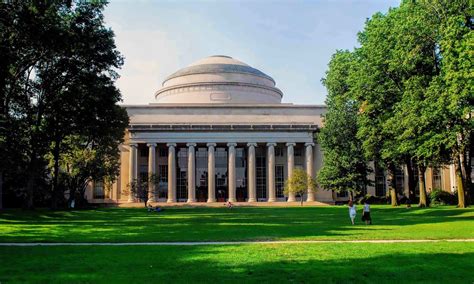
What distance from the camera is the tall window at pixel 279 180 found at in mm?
82688

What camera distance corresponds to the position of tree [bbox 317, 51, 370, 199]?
55.0 m

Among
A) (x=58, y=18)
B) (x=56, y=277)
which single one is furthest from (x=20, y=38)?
(x=56, y=277)

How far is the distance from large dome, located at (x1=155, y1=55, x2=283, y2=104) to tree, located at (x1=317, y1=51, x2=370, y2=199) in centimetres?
3429

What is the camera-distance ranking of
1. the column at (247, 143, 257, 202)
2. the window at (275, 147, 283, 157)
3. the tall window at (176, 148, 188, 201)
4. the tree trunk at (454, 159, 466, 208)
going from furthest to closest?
1. the window at (275, 147, 283, 157)
2. the tall window at (176, 148, 188, 201)
3. the column at (247, 143, 257, 202)
4. the tree trunk at (454, 159, 466, 208)

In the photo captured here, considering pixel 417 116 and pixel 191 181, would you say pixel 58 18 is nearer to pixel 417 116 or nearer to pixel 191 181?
pixel 417 116

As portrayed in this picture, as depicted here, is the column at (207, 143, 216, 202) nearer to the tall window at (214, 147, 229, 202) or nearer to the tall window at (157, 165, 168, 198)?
the tall window at (214, 147, 229, 202)

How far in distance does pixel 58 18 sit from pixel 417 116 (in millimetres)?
26116

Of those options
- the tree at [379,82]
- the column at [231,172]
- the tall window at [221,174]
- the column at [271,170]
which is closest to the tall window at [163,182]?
the tall window at [221,174]

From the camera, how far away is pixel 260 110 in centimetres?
8638

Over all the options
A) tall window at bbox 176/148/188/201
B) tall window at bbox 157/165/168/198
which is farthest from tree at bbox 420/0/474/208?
tall window at bbox 157/165/168/198

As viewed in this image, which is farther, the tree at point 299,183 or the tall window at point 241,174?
the tall window at point 241,174

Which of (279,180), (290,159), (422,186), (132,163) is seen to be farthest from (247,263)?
(279,180)

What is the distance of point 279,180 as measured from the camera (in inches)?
3285

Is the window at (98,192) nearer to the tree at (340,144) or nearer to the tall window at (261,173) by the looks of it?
the tall window at (261,173)
